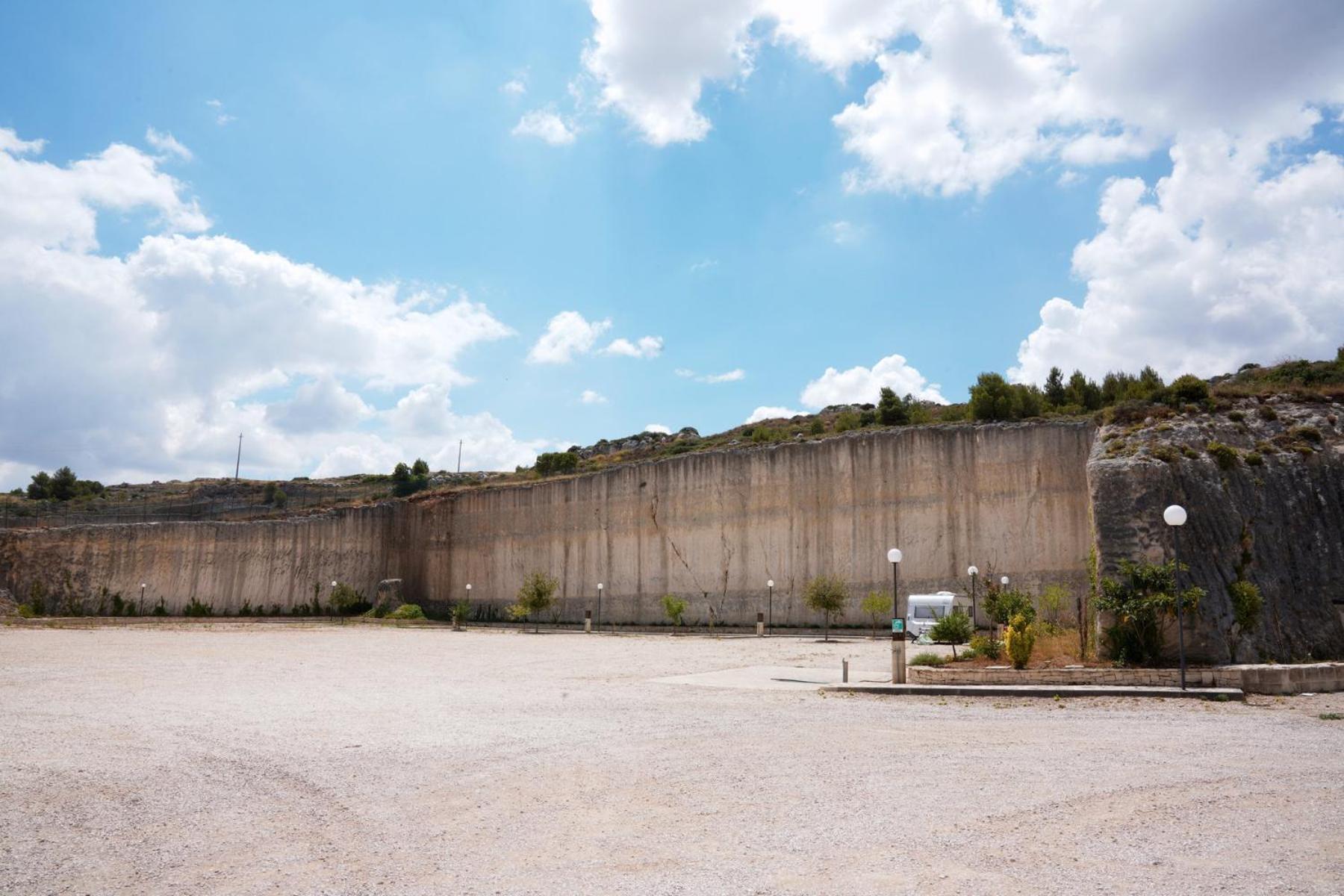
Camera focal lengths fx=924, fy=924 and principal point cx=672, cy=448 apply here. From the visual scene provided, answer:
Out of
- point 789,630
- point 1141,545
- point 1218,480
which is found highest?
point 1218,480

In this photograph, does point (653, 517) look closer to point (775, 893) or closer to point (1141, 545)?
point (1141, 545)

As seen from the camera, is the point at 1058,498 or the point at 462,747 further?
the point at 1058,498

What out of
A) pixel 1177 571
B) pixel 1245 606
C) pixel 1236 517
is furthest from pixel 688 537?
pixel 1245 606

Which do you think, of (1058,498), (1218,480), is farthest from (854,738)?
(1058,498)

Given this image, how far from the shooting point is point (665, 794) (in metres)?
7.15

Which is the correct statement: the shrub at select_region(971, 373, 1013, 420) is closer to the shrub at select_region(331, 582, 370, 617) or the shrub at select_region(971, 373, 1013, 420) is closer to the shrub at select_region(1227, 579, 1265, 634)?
the shrub at select_region(1227, 579, 1265, 634)

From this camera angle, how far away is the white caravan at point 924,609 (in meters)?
32.7

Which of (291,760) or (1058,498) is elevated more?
(1058,498)

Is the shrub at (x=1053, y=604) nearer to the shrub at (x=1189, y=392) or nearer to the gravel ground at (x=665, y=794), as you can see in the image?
the shrub at (x=1189, y=392)

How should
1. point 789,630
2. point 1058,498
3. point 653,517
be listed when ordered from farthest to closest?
point 653,517 → point 789,630 → point 1058,498

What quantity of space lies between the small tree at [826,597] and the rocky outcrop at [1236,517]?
20.7 m

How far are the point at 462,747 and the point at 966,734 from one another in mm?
5323

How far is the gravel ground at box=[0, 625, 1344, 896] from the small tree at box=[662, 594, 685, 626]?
92.2 feet

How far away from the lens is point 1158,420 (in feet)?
57.4
